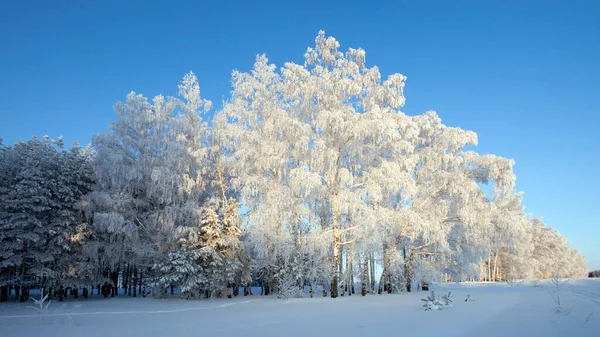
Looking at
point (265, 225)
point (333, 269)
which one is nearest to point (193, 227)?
point (265, 225)

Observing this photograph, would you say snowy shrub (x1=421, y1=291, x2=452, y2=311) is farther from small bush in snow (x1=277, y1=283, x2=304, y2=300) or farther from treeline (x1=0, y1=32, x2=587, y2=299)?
small bush in snow (x1=277, y1=283, x2=304, y2=300)

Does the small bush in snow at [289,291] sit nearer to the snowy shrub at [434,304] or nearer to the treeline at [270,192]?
the treeline at [270,192]

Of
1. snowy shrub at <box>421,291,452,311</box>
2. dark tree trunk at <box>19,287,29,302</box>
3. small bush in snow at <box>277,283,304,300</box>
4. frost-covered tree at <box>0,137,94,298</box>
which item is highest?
frost-covered tree at <box>0,137,94,298</box>

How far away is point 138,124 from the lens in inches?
913

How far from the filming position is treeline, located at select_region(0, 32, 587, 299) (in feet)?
59.4

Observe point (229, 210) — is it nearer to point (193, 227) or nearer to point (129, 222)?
point (193, 227)

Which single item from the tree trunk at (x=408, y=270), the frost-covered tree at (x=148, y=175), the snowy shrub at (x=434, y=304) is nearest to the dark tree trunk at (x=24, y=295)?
the frost-covered tree at (x=148, y=175)

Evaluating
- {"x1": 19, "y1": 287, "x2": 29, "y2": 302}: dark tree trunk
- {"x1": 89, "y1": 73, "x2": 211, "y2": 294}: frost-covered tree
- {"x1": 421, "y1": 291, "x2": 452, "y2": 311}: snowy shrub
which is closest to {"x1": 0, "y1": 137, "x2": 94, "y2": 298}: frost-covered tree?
{"x1": 19, "y1": 287, "x2": 29, "y2": 302}: dark tree trunk

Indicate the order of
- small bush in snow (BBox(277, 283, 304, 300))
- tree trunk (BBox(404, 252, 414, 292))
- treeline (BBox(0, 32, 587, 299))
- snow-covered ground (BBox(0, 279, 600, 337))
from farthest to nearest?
1. tree trunk (BBox(404, 252, 414, 292))
2. small bush in snow (BBox(277, 283, 304, 300))
3. treeline (BBox(0, 32, 587, 299))
4. snow-covered ground (BBox(0, 279, 600, 337))

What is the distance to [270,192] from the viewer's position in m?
19.2

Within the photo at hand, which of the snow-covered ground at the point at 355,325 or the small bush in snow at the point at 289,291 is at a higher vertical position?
the snow-covered ground at the point at 355,325

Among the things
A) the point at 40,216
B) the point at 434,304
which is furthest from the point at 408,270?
the point at 40,216

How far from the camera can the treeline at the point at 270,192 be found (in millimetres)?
18094

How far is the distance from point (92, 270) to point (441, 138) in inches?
797
